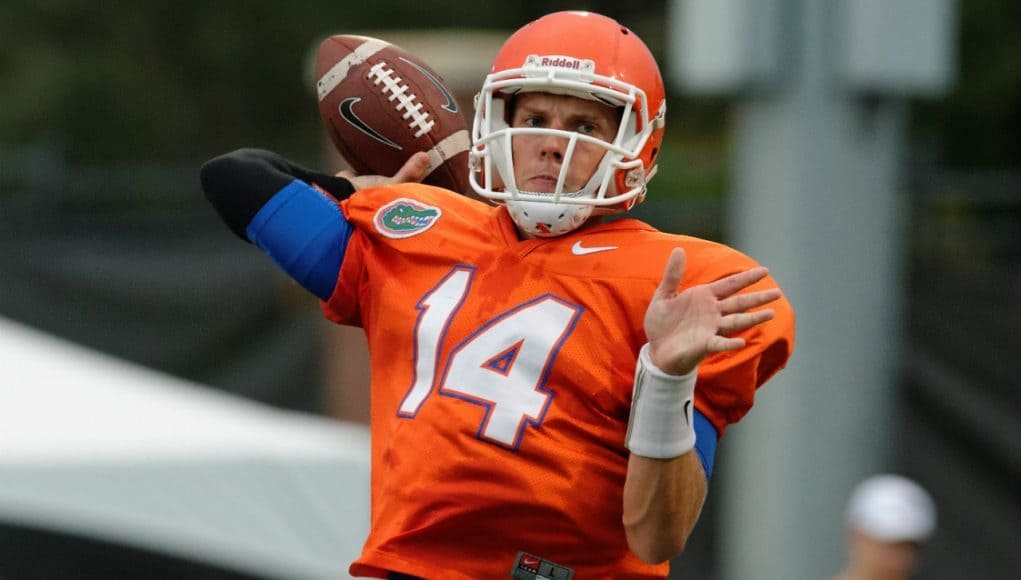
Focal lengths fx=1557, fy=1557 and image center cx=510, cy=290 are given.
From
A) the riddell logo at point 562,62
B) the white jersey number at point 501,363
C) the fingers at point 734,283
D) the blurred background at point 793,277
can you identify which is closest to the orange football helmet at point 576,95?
the riddell logo at point 562,62

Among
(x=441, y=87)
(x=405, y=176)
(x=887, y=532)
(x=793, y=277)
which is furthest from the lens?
(x=793, y=277)

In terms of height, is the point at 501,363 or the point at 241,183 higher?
the point at 241,183

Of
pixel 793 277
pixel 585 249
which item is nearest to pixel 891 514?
pixel 793 277

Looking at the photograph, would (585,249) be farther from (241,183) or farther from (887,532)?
(887,532)

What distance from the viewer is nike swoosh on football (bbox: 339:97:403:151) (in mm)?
2281

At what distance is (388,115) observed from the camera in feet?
7.45

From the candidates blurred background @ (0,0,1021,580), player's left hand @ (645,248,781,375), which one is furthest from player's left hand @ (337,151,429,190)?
blurred background @ (0,0,1021,580)

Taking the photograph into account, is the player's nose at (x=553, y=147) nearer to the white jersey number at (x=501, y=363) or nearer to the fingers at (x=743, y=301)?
the white jersey number at (x=501, y=363)

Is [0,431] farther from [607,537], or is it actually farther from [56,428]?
[607,537]

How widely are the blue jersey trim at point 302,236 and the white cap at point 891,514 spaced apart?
239 centimetres

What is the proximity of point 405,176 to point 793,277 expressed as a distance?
3.37m

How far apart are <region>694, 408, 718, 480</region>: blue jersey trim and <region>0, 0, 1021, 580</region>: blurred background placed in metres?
2.10

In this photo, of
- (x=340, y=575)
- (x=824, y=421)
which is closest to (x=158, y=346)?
(x=824, y=421)

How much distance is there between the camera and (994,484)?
617cm
